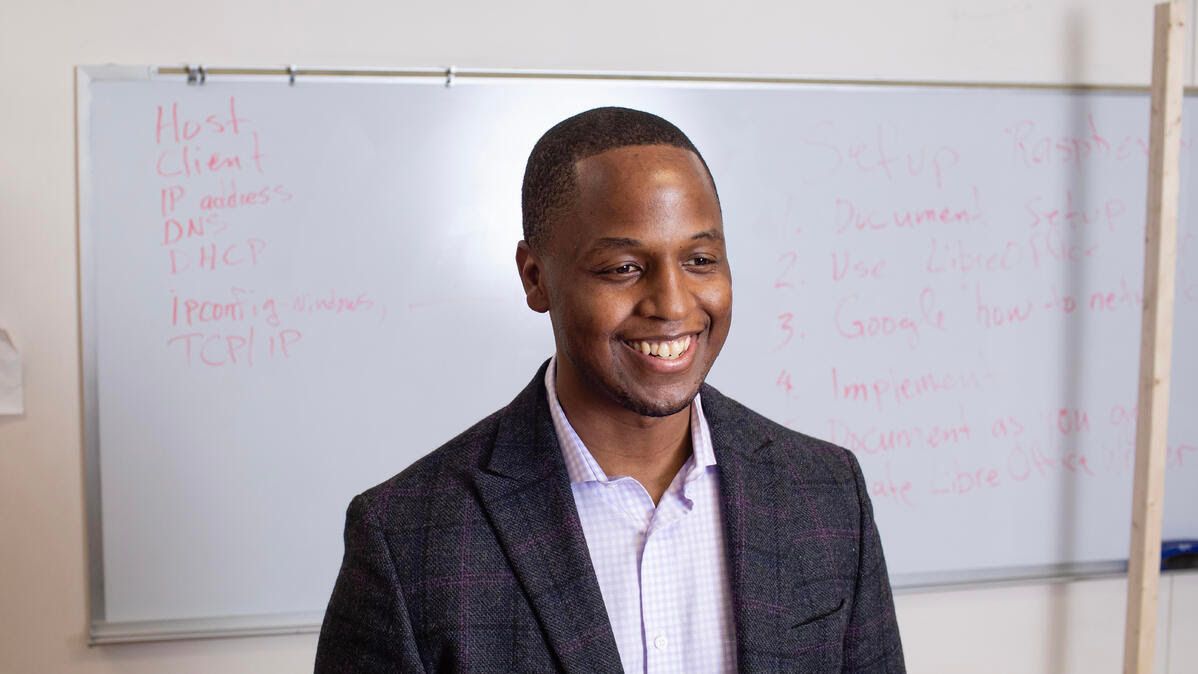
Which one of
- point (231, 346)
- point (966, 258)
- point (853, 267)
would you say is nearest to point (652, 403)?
point (231, 346)

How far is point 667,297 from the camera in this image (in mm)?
943

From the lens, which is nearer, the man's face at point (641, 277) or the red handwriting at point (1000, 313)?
the man's face at point (641, 277)

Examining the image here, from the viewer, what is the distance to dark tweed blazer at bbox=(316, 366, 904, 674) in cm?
95

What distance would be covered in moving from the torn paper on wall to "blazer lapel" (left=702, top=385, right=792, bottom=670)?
4.90ft

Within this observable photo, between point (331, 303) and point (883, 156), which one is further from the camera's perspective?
point (883, 156)

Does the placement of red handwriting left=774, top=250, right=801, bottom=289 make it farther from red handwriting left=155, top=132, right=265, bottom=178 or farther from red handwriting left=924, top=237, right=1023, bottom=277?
red handwriting left=155, top=132, right=265, bottom=178

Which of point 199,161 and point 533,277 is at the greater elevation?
point 199,161

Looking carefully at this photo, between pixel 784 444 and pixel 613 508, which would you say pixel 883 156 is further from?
pixel 613 508

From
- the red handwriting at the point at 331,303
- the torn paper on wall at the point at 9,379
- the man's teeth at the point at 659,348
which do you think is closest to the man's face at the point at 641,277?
the man's teeth at the point at 659,348

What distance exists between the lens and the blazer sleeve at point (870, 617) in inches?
42.6

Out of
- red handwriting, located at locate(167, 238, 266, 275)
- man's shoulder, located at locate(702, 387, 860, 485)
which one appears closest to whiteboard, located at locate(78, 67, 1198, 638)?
red handwriting, located at locate(167, 238, 266, 275)

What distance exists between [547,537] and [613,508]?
3.2 inches

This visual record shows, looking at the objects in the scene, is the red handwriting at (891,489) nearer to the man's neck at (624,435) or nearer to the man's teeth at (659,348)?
the man's neck at (624,435)

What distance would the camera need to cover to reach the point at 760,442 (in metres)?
1.12
